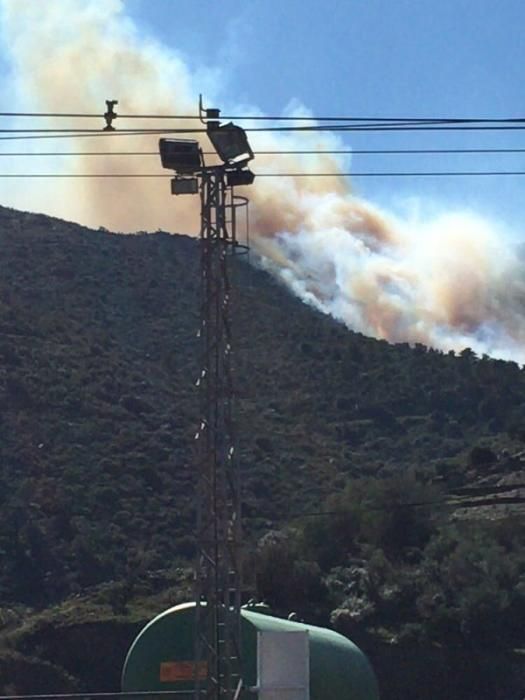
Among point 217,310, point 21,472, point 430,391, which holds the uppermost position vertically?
point 430,391

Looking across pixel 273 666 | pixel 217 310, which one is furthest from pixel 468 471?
pixel 273 666

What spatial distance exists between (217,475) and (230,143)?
18.5 ft

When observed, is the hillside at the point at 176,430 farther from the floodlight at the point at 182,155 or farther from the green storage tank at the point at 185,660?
the floodlight at the point at 182,155

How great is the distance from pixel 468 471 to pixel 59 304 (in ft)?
102

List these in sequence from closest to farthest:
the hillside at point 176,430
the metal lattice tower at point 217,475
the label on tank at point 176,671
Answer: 1. the metal lattice tower at point 217,475
2. the label on tank at point 176,671
3. the hillside at point 176,430

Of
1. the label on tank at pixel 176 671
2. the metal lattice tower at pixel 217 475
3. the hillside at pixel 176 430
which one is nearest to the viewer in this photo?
the metal lattice tower at pixel 217 475

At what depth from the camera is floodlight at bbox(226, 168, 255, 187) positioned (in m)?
30.2

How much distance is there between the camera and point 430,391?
96.9m

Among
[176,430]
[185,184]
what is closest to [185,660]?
[185,184]

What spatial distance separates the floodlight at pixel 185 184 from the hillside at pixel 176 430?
63.6 feet

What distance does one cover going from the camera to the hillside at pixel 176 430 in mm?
62188

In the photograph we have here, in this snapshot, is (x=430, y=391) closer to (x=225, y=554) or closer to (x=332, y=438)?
(x=332, y=438)

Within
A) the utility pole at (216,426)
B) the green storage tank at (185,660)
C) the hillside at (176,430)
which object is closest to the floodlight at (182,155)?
the utility pole at (216,426)

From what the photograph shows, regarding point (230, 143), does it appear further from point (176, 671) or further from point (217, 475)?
point (176, 671)
